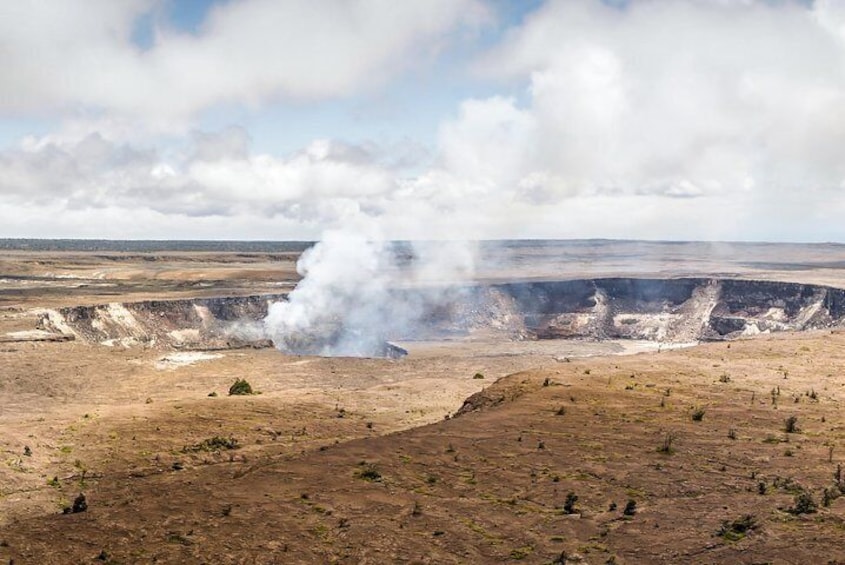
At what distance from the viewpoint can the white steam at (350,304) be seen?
274ft

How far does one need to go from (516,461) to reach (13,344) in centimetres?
4911

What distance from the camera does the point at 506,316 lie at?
103812mm

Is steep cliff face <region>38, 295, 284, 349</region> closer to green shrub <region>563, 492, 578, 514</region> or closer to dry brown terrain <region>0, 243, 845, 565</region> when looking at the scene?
dry brown terrain <region>0, 243, 845, 565</region>

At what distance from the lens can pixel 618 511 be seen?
1981 cm

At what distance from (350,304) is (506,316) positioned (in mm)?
22265

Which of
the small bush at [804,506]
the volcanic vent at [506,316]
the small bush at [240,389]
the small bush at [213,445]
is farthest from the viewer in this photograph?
the volcanic vent at [506,316]

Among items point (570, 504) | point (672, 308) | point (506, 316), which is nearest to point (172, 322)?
point (506, 316)

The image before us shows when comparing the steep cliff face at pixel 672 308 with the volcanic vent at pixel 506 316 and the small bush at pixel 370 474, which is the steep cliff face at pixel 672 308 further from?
the small bush at pixel 370 474

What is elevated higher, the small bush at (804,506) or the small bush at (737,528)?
the small bush at (804,506)

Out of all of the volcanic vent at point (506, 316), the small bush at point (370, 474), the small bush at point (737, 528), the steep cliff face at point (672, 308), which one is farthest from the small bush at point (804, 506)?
the steep cliff face at point (672, 308)

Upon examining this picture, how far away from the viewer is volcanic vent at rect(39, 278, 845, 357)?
3132 inches

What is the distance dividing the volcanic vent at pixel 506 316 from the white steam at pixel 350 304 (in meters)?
0.31

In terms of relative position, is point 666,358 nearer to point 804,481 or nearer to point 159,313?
point 804,481

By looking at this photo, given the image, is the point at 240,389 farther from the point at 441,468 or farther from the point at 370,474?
the point at 441,468
